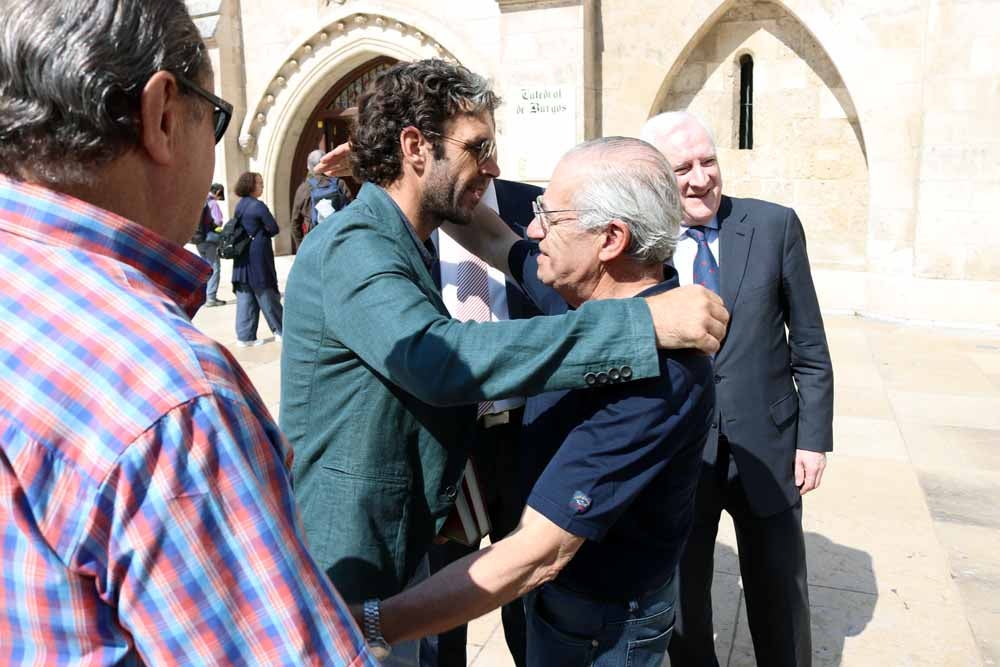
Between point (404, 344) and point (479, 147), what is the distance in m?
0.69

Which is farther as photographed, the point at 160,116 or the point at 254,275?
the point at 254,275

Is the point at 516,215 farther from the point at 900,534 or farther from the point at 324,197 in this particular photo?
the point at 324,197

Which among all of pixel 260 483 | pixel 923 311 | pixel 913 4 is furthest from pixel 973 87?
pixel 260 483

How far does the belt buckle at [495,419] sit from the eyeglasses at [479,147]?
0.68m

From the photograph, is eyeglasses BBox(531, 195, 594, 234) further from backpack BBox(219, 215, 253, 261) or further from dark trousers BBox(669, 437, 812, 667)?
backpack BBox(219, 215, 253, 261)

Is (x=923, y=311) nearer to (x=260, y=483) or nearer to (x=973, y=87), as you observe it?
(x=973, y=87)

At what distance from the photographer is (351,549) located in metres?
1.64

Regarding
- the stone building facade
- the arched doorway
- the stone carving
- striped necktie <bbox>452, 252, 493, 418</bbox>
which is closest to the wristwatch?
striped necktie <bbox>452, 252, 493, 418</bbox>

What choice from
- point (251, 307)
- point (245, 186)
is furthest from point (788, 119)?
point (251, 307)

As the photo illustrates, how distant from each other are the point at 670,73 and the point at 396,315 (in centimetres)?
928

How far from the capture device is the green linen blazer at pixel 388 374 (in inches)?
56.4

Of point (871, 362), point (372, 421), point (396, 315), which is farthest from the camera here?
point (871, 362)

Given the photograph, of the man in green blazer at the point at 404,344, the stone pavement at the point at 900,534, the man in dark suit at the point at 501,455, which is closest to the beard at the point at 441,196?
the man in green blazer at the point at 404,344

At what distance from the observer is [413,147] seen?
1.91m
